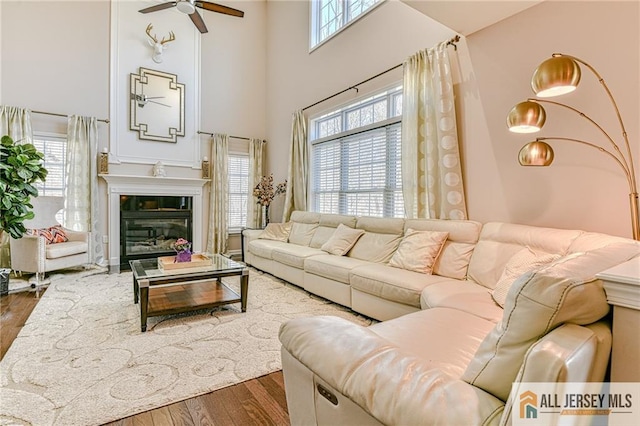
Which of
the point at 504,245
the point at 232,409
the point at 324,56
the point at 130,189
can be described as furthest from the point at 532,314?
the point at 130,189

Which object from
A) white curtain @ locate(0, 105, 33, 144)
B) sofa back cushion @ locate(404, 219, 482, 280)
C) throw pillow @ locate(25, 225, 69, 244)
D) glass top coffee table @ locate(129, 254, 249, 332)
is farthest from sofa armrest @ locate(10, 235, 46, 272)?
sofa back cushion @ locate(404, 219, 482, 280)

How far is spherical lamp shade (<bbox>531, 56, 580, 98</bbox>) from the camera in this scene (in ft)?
5.56

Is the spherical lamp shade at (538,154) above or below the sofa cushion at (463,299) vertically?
above

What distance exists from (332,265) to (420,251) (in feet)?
3.08

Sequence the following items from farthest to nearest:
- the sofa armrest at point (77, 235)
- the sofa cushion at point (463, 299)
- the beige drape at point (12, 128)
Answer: the sofa armrest at point (77, 235), the beige drape at point (12, 128), the sofa cushion at point (463, 299)

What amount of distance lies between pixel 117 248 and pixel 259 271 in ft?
8.11

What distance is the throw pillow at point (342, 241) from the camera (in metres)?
3.97

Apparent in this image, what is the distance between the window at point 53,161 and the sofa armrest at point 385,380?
5.71 meters

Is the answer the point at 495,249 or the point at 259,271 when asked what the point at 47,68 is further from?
the point at 495,249

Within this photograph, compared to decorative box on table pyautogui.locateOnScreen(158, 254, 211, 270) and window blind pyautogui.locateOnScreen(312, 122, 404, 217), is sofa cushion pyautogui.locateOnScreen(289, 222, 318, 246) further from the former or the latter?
decorative box on table pyautogui.locateOnScreen(158, 254, 211, 270)

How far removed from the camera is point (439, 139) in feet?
11.3

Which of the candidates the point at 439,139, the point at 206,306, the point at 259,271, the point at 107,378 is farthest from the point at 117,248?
the point at 439,139

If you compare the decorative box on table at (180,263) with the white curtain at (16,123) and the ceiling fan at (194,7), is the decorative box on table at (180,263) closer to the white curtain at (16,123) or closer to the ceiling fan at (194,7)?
the ceiling fan at (194,7)

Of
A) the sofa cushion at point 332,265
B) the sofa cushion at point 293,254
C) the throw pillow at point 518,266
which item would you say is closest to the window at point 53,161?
the sofa cushion at point 293,254
